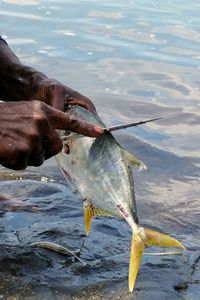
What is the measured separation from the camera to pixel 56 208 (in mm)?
4152

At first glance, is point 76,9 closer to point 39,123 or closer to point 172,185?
point 172,185

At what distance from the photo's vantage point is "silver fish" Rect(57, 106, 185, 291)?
9.25 feet

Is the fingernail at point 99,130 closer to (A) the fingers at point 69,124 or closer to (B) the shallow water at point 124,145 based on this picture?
(A) the fingers at point 69,124

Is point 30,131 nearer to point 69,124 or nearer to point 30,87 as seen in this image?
point 69,124

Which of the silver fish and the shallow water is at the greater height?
the silver fish

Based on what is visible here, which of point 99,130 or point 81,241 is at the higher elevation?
point 99,130

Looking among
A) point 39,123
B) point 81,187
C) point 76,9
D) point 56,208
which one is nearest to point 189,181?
point 56,208

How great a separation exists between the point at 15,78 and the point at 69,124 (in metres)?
1.44

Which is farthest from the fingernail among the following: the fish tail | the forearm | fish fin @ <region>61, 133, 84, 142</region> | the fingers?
the forearm

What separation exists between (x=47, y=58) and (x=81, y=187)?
566 centimetres

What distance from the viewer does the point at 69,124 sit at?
2.75 meters

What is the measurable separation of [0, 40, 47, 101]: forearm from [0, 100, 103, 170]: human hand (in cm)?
117

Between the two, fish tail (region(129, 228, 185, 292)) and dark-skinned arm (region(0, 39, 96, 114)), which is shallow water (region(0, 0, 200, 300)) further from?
dark-skinned arm (region(0, 39, 96, 114))

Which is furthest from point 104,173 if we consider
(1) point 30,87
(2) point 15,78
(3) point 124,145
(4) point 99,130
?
(3) point 124,145
